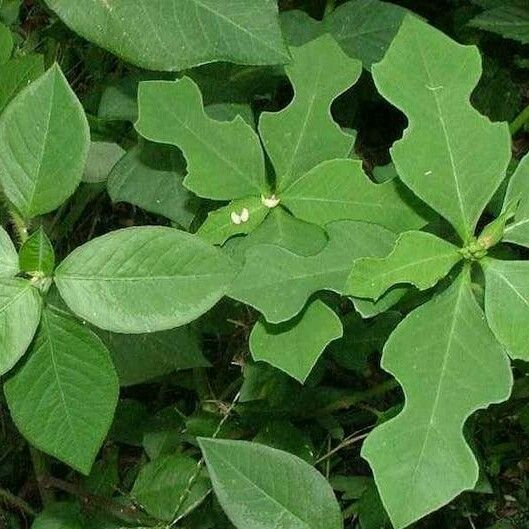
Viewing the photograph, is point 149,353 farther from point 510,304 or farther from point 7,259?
point 510,304

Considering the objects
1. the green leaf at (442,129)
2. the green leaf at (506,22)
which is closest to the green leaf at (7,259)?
the green leaf at (442,129)

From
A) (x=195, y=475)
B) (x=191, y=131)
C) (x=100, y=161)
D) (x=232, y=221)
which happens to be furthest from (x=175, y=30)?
(x=195, y=475)

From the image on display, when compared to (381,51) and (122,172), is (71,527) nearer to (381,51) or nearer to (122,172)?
(122,172)

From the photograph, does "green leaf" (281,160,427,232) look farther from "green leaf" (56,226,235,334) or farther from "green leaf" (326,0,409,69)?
"green leaf" (326,0,409,69)

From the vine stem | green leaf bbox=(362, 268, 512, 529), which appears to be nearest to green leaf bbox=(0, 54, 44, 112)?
the vine stem

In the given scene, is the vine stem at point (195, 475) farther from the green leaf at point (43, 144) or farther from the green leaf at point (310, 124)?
the green leaf at point (43, 144)
